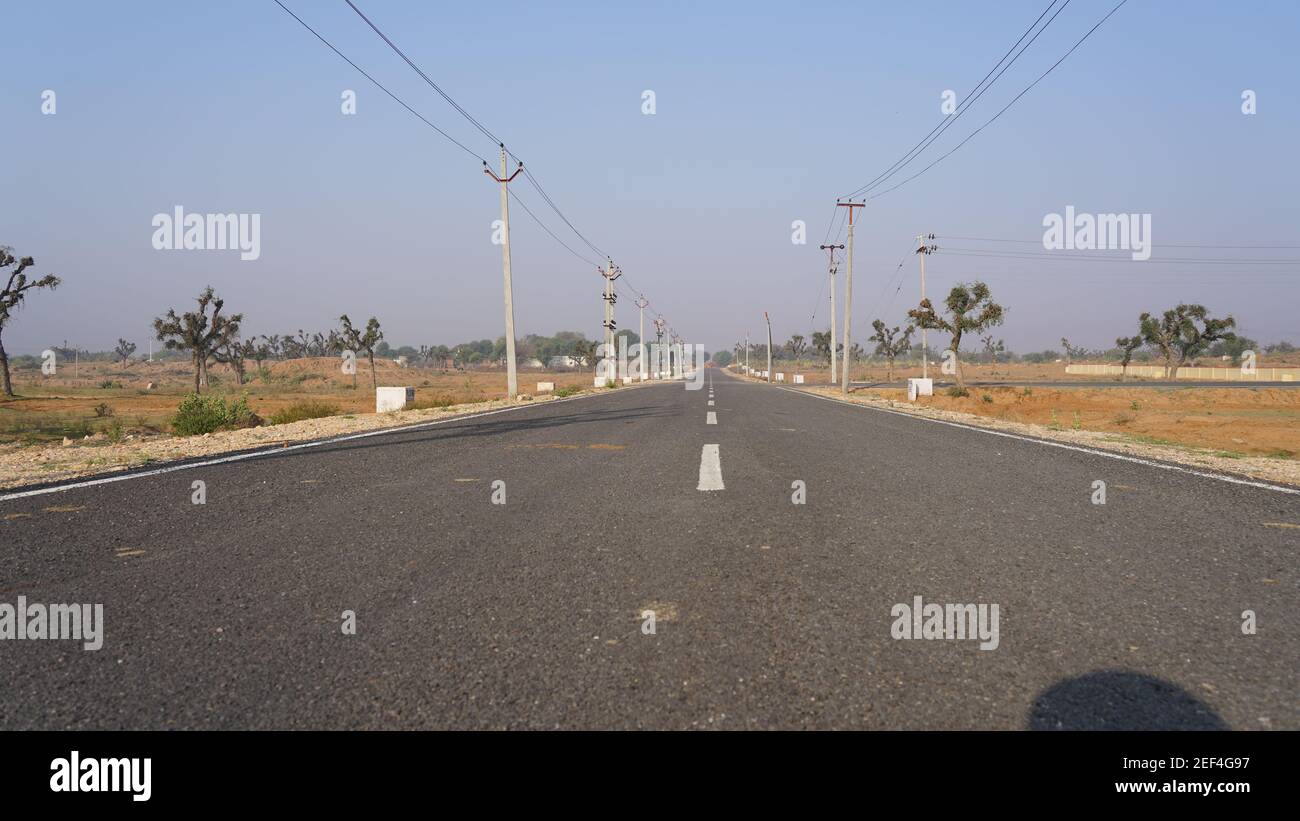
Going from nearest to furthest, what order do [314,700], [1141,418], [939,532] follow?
[314,700] → [939,532] → [1141,418]

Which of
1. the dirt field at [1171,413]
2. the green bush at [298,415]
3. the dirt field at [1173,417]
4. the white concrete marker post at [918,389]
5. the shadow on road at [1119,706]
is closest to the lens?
the shadow on road at [1119,706]

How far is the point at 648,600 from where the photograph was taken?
3.61 metres

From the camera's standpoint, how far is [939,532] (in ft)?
16.9

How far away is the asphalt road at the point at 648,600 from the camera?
8.20ft

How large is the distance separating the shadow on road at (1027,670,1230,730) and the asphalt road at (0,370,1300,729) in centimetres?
1

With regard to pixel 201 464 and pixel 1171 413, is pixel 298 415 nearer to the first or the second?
pixel 201 464

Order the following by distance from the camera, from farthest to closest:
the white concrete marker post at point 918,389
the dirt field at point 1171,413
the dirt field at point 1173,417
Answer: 1. the white concrete marker post at point 918,389
2. the dirt field at point 1171,413
3. the dirt field at point 1173,417

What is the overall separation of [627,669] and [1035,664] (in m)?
1.61

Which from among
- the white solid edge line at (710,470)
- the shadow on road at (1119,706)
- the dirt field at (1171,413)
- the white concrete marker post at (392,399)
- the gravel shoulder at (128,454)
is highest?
the white concrete marker post at (392,399)

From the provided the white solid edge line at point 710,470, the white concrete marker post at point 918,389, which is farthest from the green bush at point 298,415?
the white concrete marker post at point 918,389

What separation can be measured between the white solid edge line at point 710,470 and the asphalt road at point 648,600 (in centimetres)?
31

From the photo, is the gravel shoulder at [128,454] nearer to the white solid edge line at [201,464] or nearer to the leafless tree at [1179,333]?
the white solid edge line at [201,464]
